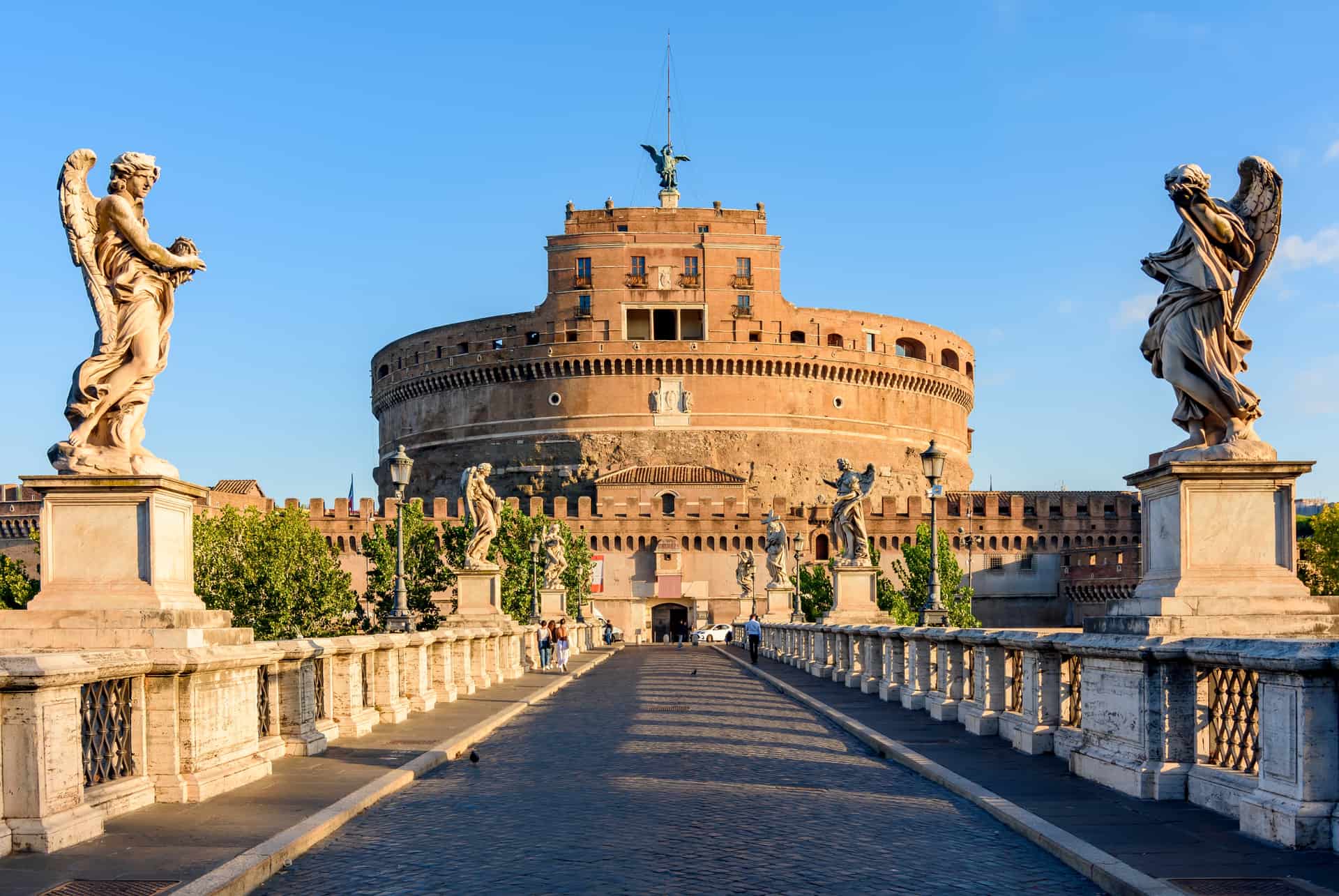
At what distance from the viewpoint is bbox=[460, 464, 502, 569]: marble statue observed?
25844 millimetres

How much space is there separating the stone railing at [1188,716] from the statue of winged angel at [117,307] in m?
6.29

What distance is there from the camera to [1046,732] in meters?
10.9

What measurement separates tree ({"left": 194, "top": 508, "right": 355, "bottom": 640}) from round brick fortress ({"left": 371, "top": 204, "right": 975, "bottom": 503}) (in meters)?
30.5

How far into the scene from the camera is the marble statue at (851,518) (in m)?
26.6

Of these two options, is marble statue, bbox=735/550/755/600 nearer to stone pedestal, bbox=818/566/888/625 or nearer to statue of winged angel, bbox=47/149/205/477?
stone pedestal, bbox=818/566/888/625

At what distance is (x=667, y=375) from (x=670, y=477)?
824 centimetres

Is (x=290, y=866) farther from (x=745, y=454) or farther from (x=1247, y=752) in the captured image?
(x=745, y=454)

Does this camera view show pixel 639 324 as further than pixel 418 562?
Yes

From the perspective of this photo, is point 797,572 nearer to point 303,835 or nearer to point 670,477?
point 670,477

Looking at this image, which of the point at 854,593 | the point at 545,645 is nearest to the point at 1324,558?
the point at 854,593

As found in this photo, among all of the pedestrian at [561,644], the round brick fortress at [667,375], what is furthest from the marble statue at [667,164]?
the pedestrian at [561,644]

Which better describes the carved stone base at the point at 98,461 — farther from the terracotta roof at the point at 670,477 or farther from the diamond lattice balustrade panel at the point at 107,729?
the terracotta roof at the point at 670,477

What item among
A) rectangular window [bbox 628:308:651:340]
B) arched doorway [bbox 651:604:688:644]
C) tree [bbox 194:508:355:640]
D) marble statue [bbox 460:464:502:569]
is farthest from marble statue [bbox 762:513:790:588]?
rectangular window [bbox 628:308:651:340]

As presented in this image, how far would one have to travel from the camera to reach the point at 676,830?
27.1 ft
